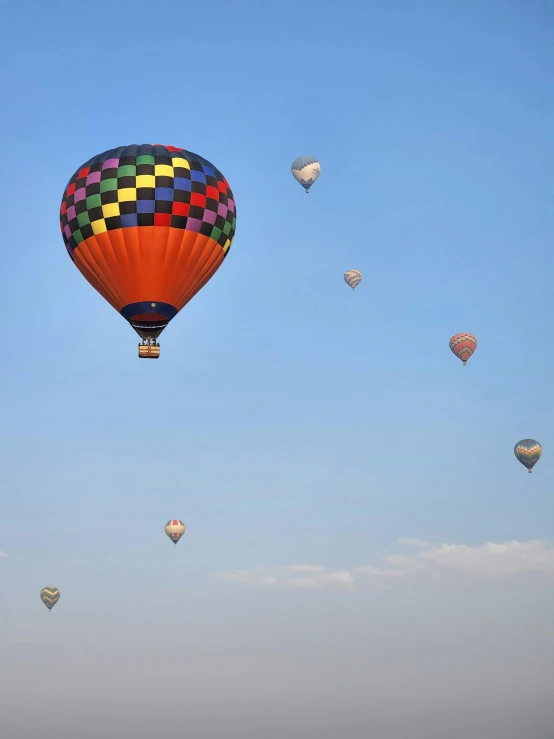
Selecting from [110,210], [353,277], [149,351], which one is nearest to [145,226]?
[110,210]

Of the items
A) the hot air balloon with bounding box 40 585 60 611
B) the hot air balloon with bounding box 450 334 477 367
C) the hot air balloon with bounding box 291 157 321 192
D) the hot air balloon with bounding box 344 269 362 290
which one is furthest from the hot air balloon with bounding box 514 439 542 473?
the hot air balloon with bounding box 40 585 60 611

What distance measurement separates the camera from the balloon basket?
1810 inches

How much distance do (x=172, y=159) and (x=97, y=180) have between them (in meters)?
3.08

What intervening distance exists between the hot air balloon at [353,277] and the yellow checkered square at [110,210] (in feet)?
113

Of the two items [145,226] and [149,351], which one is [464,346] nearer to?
[149,351]

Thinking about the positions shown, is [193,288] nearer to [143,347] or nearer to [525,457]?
[143,347]

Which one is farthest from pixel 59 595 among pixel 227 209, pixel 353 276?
pixel 227 209

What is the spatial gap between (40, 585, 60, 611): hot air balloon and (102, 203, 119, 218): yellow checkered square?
109ft

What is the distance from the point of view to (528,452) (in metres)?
70.6

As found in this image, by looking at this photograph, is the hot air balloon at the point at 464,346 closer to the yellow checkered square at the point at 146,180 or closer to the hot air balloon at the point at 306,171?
the hot air balloon at the point at 306,171

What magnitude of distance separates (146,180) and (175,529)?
94.3ft

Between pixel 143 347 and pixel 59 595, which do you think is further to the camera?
pixel 59 595

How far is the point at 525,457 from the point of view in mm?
→ 70562

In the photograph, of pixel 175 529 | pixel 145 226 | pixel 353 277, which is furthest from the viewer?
pixel 353 277
